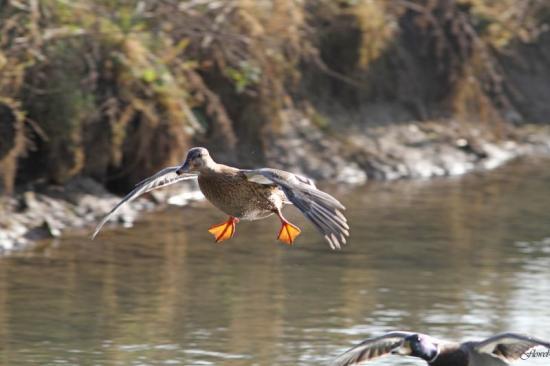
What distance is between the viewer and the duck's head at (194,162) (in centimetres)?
820

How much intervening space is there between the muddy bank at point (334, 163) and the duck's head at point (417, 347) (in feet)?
16.7

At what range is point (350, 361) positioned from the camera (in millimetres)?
7711

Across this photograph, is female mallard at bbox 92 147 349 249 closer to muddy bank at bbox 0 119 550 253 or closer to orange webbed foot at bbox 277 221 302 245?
orange webbed foot at bbox 277 221 302 245

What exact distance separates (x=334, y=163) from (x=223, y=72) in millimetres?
1768

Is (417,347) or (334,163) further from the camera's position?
(334,163)

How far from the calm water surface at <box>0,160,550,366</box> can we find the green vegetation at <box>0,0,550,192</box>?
96cm

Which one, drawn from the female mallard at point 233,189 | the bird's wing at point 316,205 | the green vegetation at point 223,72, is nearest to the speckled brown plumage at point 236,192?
the female mallard at point 233,189

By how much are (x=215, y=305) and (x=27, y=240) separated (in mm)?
2436

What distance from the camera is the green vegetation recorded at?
1309 centimetres

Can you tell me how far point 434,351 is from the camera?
7723 mm

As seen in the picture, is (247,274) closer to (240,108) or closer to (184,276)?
(184,276)

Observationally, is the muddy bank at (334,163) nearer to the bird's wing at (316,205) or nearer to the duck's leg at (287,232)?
the duck's leg at (287,232)

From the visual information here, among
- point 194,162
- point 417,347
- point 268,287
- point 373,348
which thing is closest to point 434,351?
point 417,347

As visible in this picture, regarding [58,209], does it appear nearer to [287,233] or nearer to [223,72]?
[223,72]
